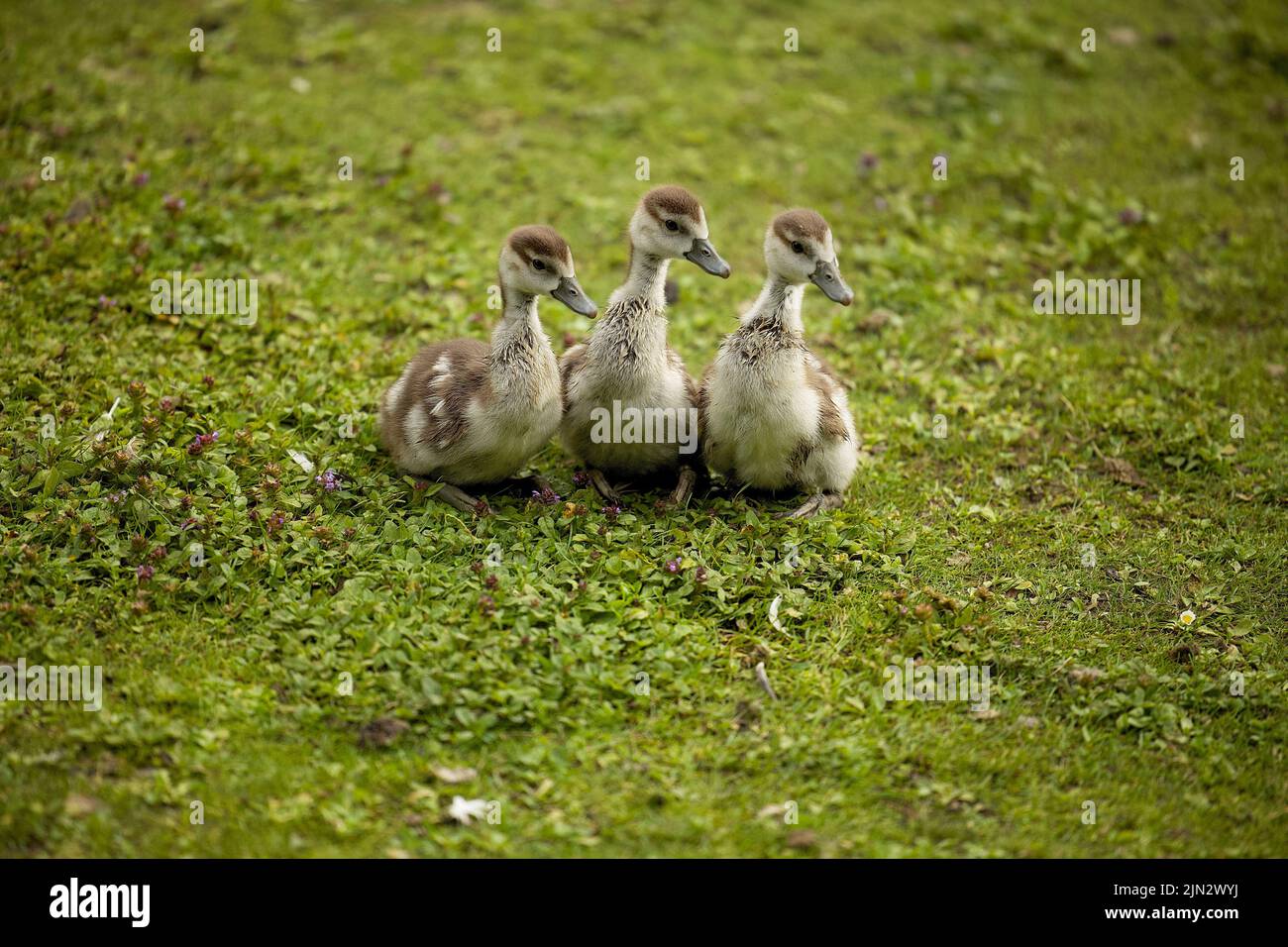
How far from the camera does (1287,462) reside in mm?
7285

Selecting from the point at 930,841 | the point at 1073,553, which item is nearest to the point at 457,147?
the point at 1073,553

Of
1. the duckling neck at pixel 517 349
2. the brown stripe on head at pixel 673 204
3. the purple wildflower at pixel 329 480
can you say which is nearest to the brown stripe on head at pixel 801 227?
the brown stripe on head at pixel 673 204

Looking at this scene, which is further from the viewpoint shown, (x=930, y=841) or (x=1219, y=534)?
(x=1219, y=534)

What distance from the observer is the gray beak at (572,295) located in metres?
6.07

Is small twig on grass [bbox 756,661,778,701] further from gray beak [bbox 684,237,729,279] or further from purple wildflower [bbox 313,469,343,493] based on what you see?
purple wildflower [bbox 313,469,343,493]

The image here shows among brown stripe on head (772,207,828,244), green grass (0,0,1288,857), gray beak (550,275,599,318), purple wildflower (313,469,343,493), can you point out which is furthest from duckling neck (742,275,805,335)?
purple wildflower (313,469,343,493)

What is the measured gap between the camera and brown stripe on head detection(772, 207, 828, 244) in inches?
239

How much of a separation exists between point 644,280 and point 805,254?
87 centimetres

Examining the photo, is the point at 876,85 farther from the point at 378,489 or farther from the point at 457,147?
the point at 378,489

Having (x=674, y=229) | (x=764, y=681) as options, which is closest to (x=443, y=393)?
(x=674, y=229)

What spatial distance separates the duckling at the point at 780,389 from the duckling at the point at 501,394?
848 mm

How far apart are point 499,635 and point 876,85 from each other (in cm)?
818

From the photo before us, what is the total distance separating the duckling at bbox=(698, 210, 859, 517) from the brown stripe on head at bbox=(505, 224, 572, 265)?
103cm

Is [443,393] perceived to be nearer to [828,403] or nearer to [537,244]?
[537,244]
